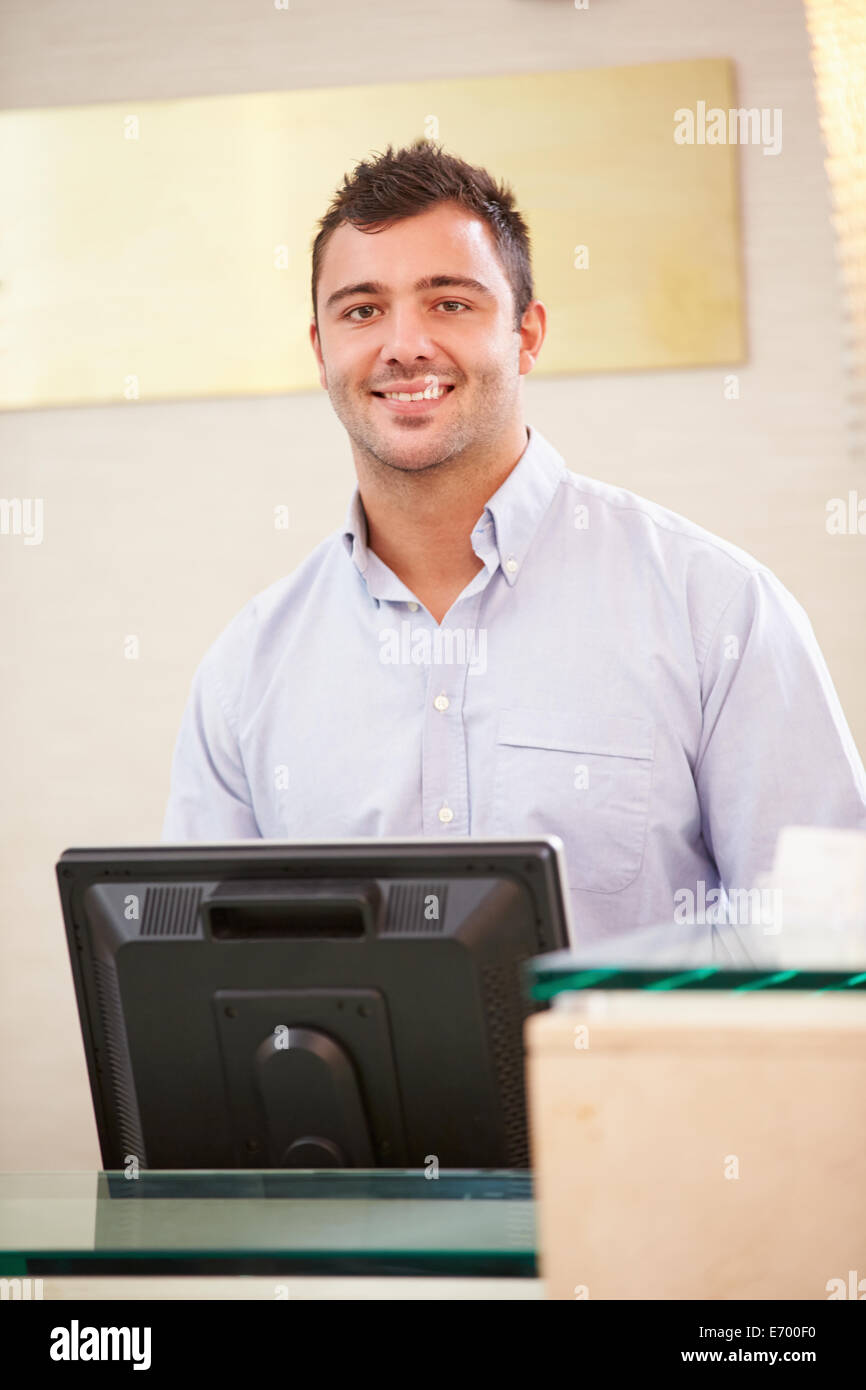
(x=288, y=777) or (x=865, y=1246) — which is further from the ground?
(x=288, y=777)

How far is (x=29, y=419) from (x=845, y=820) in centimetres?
218

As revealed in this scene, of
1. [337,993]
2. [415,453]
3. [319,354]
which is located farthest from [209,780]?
[337,993]

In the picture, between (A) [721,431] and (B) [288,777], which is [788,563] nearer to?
(A) [721,431]

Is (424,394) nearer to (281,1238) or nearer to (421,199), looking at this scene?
(421,199)

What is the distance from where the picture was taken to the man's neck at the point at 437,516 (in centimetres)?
197

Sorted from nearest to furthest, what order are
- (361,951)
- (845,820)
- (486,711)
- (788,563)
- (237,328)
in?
(361,951) < (845,820) < (486,711) < (788,563) < (237,328)

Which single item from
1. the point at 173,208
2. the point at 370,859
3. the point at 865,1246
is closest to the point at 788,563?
the point at 173,208

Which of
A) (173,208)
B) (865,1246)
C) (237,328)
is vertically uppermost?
(173,208)

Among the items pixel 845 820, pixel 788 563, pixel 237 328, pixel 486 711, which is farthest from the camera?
pixel 237 328

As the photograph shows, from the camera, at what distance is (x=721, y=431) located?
2.86 m

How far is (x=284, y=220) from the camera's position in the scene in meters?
3.01

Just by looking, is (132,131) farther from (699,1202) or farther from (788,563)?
(699,1202)

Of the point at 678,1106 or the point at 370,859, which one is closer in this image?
the point at 678,1106

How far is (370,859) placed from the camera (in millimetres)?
1012
